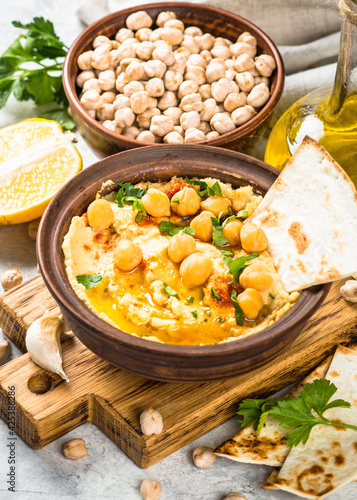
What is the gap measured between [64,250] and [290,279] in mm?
942

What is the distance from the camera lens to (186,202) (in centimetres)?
315

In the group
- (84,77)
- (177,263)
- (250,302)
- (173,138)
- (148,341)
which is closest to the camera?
(148,341)

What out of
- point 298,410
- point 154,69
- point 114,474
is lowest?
point 114,474

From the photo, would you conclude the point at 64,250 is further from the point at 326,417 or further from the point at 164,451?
the point at 326,417

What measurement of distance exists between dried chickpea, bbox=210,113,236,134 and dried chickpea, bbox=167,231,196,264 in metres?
0.93

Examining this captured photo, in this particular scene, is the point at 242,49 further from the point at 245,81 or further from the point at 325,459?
the point at 325,459

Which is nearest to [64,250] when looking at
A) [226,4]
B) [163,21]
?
[163,21]

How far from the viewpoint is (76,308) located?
8.89 feet

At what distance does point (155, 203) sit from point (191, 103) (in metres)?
0.88

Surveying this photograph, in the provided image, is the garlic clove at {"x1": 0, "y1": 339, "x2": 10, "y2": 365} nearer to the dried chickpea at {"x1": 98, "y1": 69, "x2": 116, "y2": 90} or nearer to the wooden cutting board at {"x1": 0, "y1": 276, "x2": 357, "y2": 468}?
the wooden cutting board at {"x1": 0, "y1": 276, "x2": 357, "y2": 468}

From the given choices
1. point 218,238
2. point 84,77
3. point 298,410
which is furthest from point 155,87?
point 298,410

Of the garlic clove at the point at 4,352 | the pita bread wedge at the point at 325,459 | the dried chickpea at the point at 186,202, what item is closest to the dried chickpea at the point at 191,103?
the dried chickpea at the point at 186,202

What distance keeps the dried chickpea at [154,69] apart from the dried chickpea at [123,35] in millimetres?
377

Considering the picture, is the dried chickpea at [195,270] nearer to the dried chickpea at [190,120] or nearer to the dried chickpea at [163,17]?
the dried chickpea at [190,120]
